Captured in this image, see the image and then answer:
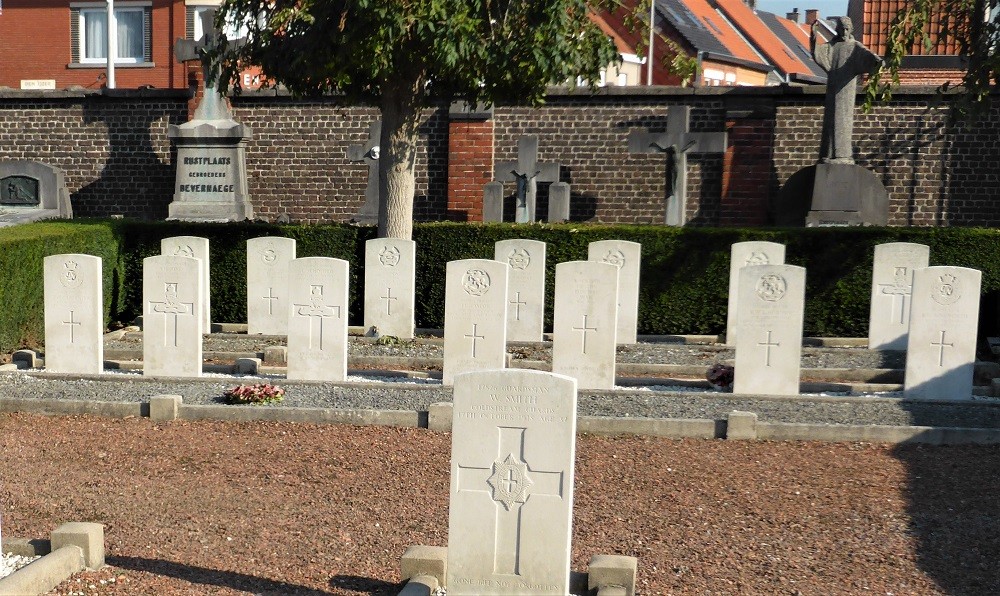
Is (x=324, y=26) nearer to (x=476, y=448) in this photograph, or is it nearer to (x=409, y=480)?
(x=409, y=480)

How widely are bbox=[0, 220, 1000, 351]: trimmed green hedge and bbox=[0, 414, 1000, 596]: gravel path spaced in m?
5.30

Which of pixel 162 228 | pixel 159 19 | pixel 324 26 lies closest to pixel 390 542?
pixel 324 26

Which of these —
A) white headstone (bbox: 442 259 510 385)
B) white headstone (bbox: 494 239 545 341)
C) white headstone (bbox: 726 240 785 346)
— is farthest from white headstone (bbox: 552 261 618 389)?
white headstone (bbox: 726 240 785 346)

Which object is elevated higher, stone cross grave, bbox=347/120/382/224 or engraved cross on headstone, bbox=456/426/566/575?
stone cross grave, bbox=347/120/382/224

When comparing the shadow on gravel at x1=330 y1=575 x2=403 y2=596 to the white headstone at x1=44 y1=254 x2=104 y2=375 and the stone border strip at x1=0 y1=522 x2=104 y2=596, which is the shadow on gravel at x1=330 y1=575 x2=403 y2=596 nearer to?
the stone border strip at x1=0 y1=522 x2=104 y2=596

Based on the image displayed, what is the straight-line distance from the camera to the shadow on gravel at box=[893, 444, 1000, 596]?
5.79m

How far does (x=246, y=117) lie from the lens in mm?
21875

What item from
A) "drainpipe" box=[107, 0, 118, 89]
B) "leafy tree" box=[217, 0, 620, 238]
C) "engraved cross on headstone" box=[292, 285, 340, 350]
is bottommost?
"engraved cross on headstone" box=[292, 285, 340, 350]

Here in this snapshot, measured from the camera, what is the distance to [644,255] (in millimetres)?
14000

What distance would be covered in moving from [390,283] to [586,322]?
120 inches

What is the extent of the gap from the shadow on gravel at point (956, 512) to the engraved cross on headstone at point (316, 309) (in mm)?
4744

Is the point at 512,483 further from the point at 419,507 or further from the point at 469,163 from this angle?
the point at 469,163

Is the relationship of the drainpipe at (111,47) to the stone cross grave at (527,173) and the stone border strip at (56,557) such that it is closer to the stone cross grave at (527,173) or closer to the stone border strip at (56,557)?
the stone cross grave at (527,173)

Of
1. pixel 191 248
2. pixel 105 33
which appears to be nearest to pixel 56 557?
pixel 191 248
